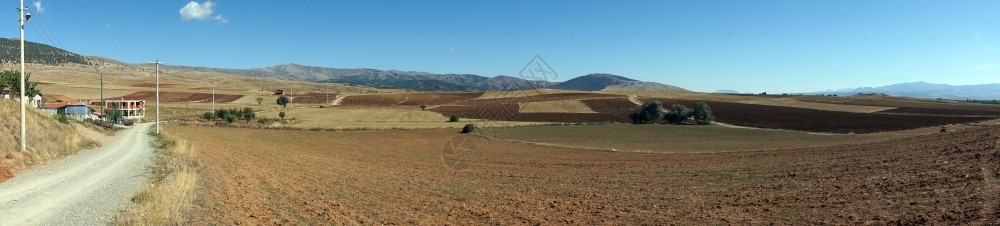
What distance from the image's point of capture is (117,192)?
12.2 m

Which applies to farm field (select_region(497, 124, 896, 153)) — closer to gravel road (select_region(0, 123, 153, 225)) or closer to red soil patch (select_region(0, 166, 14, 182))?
gravel road (select_region(0, 123, 153, 225))

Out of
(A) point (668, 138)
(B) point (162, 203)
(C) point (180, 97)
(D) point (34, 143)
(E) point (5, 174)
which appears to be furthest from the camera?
(C) point (180, 97)

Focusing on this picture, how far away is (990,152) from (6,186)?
27824 millimetres

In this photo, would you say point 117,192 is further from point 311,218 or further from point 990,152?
point 990,152

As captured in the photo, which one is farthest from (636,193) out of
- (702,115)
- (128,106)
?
(128,106)

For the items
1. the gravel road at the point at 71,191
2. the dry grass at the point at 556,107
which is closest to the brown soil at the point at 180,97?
the dry grass at the point at 556,107

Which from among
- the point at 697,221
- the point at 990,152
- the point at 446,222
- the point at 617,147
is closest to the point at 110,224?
the point at 446,222

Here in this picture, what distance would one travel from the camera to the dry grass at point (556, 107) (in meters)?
98.1

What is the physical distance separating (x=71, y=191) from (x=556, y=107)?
95201 mm

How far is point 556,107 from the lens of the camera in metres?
105

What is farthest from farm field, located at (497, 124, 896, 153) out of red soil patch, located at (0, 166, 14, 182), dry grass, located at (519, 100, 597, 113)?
red soil patch, located at (0, 166, 14, 182)

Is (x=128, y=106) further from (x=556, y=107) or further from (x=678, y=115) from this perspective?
(x=678, y=115)

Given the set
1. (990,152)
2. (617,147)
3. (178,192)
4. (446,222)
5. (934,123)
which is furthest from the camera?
(934,123)

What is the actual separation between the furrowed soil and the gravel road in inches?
68.5
